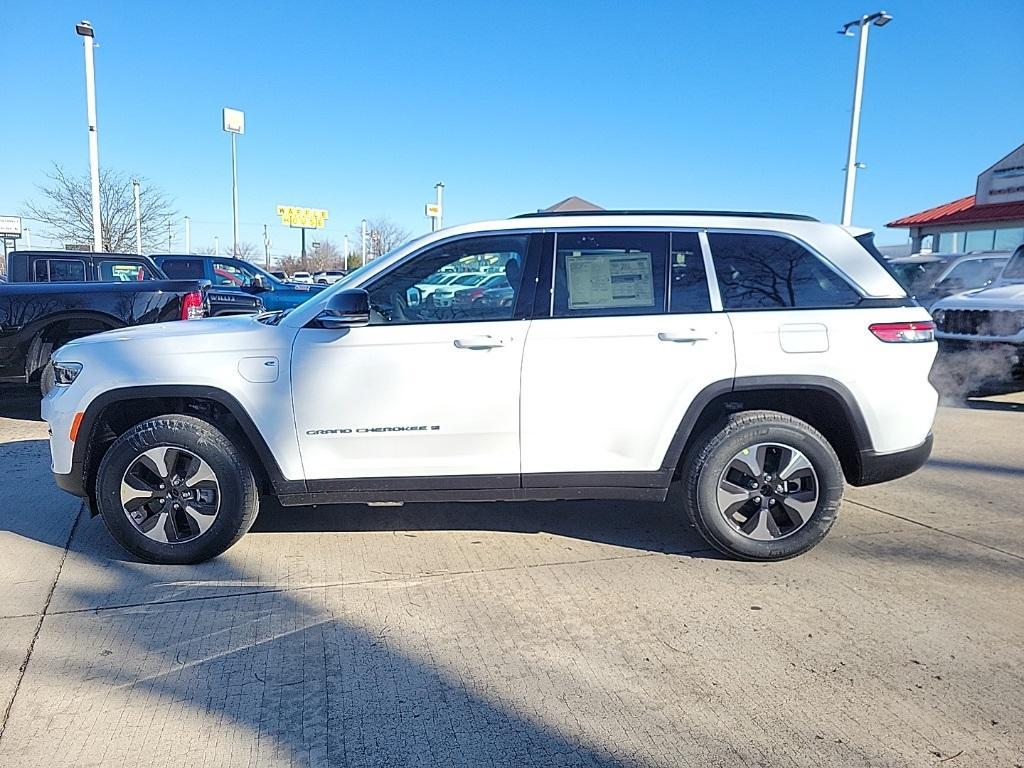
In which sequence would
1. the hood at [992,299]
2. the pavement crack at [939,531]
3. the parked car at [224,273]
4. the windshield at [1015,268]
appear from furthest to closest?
the parked car at [224,273] < the windshield at [1015,268] < the hood at [992,299] < the pavement crack at [939,531]

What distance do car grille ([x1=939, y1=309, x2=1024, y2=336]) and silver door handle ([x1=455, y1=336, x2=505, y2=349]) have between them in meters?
7.36

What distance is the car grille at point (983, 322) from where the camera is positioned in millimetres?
8508

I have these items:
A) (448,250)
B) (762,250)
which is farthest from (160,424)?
(762,250)

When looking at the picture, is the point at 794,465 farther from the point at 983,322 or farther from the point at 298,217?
the point at 298,217

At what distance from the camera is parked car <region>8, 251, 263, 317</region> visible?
9516mm

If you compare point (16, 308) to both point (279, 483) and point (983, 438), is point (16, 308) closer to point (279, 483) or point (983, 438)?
point (279, 483)

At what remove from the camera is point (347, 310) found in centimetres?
365

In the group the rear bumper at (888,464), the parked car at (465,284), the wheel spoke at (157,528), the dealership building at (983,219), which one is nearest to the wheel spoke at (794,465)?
the rear bumper at (888,464)

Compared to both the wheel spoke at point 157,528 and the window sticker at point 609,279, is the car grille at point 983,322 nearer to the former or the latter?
the window sticker at point 609,279

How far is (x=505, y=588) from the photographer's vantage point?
3764mm

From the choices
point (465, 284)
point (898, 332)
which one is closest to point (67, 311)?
point (465, 284)

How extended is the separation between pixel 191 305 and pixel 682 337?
5.65 metres

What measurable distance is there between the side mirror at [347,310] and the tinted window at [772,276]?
1842 mm

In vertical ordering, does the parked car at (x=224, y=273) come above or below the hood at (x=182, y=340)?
above
